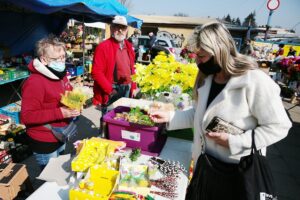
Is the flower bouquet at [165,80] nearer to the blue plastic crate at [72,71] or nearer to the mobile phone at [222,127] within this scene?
the mobile phone at [222,127]

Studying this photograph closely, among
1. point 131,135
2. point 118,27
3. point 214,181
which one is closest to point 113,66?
point 118,27

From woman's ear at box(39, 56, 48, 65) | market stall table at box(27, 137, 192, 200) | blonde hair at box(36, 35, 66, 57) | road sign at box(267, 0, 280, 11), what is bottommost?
market stall table at box(27, 137, 192, 200)

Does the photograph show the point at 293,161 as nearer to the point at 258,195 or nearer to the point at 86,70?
the point at 258,195

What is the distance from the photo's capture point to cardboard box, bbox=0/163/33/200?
83.6 inches

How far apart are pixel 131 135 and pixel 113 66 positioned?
1.79 meters

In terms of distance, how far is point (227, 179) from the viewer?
4.78ft

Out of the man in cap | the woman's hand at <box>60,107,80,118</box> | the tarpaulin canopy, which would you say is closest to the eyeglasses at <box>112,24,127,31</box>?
the man in cap

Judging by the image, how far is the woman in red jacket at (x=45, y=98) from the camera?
189 cm

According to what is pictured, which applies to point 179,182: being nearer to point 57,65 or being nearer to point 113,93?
point 57,65

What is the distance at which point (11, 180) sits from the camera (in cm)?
217

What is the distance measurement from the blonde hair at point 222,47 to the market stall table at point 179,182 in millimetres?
773

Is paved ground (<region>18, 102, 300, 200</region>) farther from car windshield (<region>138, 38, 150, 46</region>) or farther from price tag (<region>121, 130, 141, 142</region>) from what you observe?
car windshield (<region>138, 38, 150, 46</region>)

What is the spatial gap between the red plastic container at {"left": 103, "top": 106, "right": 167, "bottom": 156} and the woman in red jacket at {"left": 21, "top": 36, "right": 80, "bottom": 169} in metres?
0.40

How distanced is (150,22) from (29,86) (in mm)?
23239
